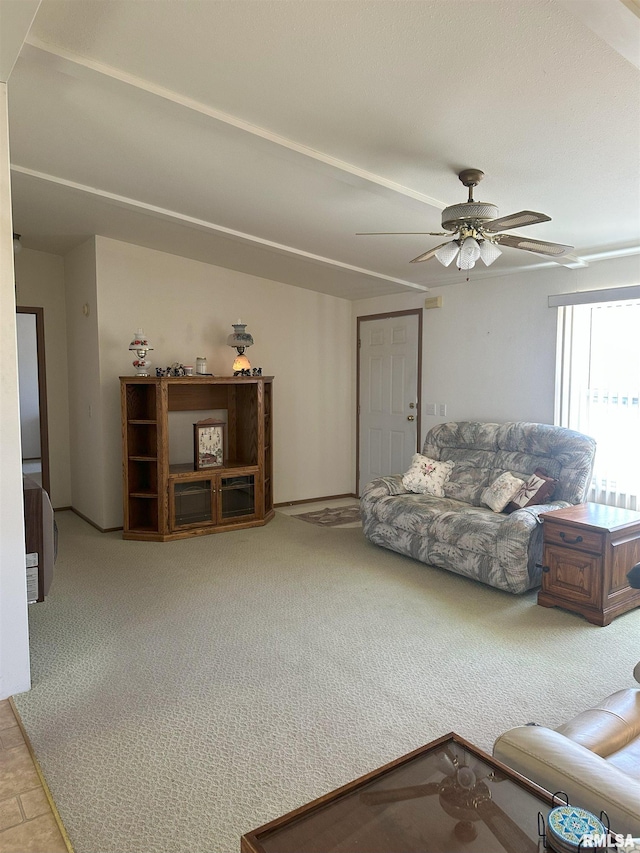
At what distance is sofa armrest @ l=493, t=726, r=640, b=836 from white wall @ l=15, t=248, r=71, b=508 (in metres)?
5.71

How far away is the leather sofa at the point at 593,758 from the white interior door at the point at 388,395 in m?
4.48

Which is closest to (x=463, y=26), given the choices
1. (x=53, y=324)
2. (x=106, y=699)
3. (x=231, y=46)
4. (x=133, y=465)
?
(x=231, y=46)

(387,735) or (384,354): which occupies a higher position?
(384,354)

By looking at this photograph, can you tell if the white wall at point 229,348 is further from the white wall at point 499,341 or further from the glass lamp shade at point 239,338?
the white wall at point 499,341

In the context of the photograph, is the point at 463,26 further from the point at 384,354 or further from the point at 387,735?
the point at 384,354

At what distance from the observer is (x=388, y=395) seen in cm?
650

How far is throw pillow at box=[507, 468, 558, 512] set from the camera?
14.0 feet

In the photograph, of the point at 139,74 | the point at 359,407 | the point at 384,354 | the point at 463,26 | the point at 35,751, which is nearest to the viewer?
the point at 463,26

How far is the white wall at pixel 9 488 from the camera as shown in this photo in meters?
2.56

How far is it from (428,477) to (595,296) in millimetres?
1923

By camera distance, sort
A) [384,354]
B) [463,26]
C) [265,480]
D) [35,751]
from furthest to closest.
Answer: [384,354]
[265,480]
[35,751]
[463,26]

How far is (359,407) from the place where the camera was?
696 cm

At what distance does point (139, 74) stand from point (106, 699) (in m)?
2.80

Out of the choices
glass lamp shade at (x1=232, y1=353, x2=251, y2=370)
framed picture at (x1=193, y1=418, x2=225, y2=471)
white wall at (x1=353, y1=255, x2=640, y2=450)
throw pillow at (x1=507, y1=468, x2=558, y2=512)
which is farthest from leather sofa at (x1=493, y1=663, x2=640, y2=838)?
glass lamp shade at (x1=232, y1=353, x2=251, y2=370)
